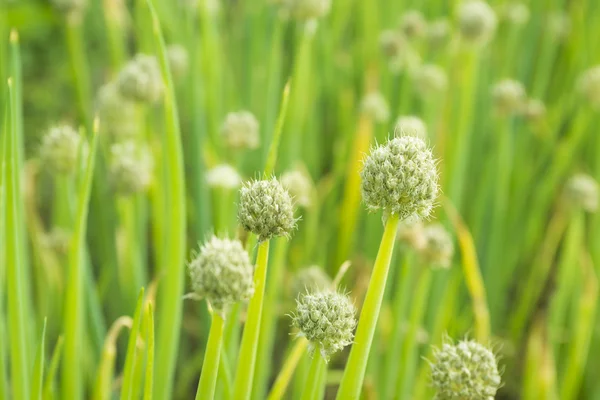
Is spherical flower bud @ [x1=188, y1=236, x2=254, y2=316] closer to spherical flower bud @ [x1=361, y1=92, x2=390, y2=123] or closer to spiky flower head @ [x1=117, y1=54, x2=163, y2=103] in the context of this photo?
spiky flower head @ [x1=117, y1=54, x2=163, y2=103]

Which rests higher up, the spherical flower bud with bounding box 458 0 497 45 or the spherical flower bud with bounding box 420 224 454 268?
the spherical flower bud with bounding box 458 0 497 45

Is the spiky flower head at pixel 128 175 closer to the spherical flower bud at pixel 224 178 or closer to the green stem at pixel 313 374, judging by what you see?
the spherical flower bud at pixel 224 178

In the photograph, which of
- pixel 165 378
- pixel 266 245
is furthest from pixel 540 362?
pixel 266 245

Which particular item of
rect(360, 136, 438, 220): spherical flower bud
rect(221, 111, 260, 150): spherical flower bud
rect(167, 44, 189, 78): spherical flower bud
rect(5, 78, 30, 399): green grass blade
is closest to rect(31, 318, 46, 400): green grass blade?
rect(5, 78, 30, 399): green grass blade

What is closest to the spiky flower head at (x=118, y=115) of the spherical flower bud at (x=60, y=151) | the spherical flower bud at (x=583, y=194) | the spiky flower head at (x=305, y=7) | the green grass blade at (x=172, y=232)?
the spherical flower bud at (x=60, y=151)

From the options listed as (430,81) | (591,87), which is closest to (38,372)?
(430,81)
